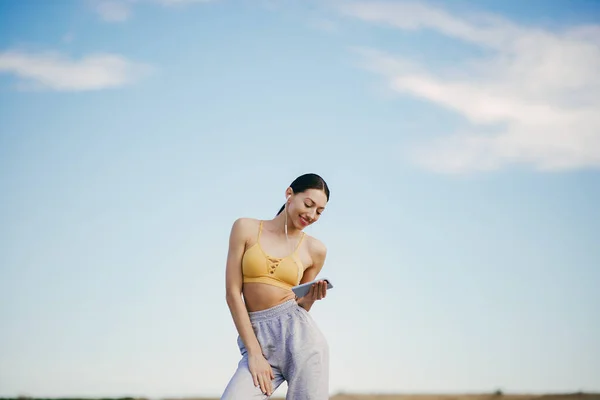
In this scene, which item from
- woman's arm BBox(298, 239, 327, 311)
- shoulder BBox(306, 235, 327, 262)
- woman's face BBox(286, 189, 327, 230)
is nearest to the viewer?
woman's face BBox(286, 189, 327, 230)

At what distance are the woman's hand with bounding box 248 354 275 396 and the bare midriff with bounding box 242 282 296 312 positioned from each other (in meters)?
0.36

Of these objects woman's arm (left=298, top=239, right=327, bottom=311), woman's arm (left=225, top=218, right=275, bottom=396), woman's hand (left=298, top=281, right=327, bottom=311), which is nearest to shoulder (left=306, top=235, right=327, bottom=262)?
woman's arm (left=298, top=239, right=327, bottom=311)

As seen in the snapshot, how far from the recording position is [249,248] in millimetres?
5844

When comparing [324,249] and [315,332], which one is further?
[324,249]

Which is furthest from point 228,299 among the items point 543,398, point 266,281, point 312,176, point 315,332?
point 543,398

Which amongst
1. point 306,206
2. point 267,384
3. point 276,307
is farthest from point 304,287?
point 267,384

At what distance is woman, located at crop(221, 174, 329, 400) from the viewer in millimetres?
5727

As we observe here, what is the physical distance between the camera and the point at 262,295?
19.1ft

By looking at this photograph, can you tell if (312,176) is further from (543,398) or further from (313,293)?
(543,398)

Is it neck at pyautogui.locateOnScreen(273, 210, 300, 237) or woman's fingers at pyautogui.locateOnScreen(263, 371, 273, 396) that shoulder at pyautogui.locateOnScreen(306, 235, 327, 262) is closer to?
neck at pyautogui.locateOnScreen(273, 210, 300, 237)

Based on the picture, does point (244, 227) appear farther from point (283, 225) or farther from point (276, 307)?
point (276, 307)

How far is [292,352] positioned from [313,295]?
416 millimetres

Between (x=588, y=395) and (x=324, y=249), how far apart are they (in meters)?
8.94

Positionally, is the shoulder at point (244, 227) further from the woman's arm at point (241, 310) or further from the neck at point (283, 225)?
the neck at point (283, 225)
